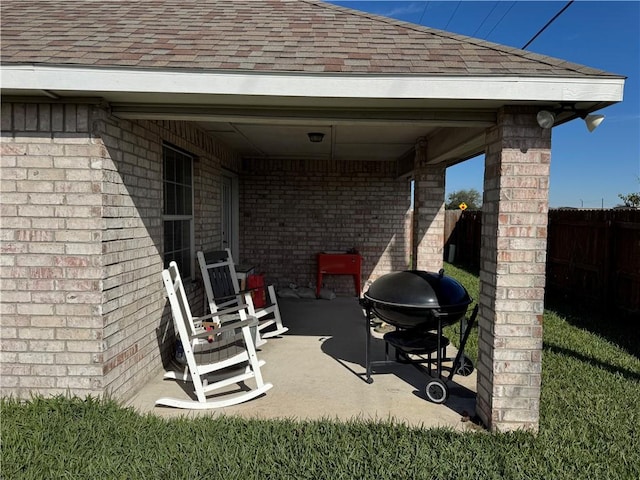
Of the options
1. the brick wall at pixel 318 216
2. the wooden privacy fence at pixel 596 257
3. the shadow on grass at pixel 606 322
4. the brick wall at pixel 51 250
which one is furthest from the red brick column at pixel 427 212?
the brick wall at pixel 51 250

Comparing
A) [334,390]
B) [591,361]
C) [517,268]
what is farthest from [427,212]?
[334,390]

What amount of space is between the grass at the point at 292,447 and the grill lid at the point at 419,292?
1.08 meters

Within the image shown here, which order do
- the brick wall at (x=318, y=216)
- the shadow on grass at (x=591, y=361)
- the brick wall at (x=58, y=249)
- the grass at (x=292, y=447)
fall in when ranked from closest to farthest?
the grass at (x=292, y=447), the brick wall at (x=58, y=249), the shadow on grass at (x=591, y=361), the brick wall at (x=318, y=216)

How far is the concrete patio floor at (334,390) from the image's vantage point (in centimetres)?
319

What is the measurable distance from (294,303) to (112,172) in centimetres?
483

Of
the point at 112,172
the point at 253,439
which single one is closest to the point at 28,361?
the point at 112,172

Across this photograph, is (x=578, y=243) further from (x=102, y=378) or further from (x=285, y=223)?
(x=102, y=378)

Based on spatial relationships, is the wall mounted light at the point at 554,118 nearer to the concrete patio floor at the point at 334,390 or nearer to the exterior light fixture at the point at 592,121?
the exterior light fixture at the point at 592,121

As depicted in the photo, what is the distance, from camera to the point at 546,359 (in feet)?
14.5

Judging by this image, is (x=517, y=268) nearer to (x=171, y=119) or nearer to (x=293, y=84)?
(x=293, y=84)

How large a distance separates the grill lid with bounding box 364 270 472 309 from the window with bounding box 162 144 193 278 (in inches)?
94.1

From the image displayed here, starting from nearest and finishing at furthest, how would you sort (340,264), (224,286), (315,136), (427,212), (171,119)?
(171,119), (224,286), (315,136), (427,212), (340,264)

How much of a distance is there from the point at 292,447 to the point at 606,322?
5995 mm

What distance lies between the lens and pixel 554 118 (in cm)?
276
